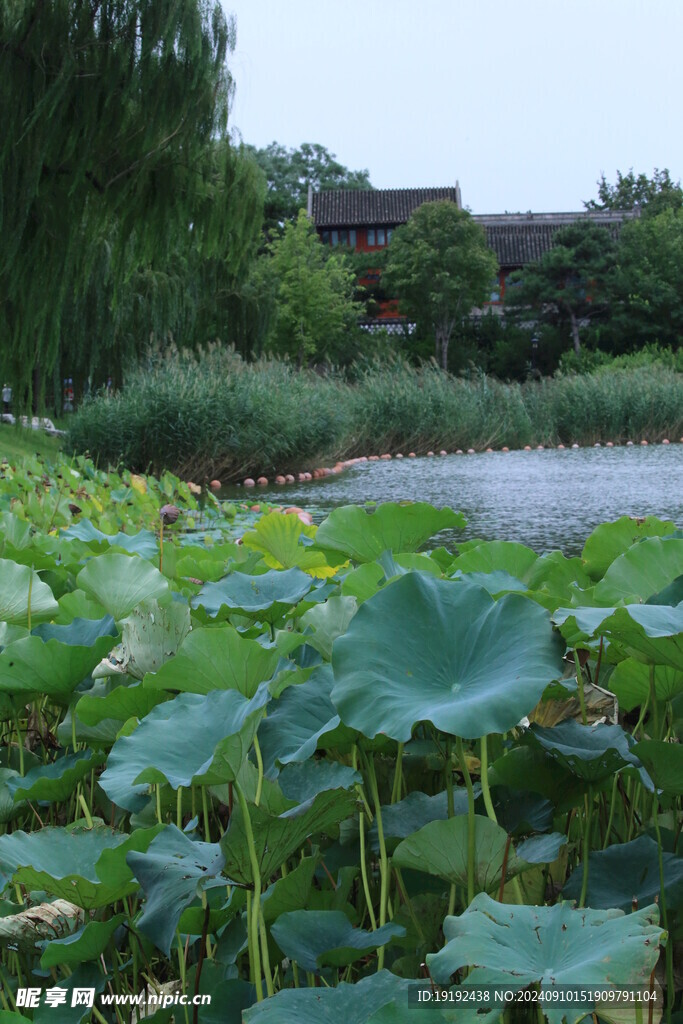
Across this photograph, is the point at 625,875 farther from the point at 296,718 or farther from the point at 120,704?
the point at 120,704

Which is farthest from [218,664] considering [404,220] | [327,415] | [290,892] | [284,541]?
[404,220]

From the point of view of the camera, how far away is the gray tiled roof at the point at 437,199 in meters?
38.0

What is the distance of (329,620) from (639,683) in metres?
0.27

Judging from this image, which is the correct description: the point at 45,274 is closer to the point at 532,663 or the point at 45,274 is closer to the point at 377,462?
the point at 377,462

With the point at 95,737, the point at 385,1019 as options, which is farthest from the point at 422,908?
the point at 95,737

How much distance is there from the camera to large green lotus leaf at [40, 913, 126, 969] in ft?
2.25

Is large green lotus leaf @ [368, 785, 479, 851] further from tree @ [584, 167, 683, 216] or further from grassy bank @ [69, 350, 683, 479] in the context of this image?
tree @ [584, 167, 683, 216]

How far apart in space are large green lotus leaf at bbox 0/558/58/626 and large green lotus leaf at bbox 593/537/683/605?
0.61m

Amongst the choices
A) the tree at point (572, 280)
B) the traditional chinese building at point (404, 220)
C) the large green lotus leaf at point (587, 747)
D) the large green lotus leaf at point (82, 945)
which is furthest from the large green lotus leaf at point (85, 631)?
the traditional chinese building at point (404, 220)

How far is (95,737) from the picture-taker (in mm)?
917

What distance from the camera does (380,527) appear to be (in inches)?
46.1

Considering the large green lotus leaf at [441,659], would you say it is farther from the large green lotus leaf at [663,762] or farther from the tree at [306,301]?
the tree at [306,301]

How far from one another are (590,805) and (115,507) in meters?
3.99

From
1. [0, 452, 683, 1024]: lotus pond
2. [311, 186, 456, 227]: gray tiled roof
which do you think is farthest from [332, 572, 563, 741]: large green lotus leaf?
[311, 186, 456, 227]: gray tiled roof
